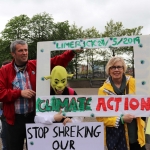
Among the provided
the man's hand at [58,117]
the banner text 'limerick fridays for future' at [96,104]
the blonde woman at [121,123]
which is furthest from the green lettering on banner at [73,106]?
the blonde woman at [121,123]

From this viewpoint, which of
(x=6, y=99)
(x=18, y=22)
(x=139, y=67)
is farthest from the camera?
(x=18, y=22)

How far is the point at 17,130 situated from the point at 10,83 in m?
0.53

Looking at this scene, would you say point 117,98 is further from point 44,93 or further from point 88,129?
point 44,93

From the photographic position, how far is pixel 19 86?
2785 millimetres

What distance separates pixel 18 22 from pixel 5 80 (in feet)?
85.9

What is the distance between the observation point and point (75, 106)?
8.27 ft

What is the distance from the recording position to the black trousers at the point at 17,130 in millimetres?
2815

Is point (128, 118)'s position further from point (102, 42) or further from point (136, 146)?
point (102, 42)

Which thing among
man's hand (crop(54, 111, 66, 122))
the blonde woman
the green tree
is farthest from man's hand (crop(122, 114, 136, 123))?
the green tree

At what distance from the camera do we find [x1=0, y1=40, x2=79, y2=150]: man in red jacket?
2.77 metres

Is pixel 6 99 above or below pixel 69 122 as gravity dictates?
above

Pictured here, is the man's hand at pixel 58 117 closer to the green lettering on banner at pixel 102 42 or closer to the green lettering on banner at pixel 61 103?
the green lettering on banner at pixel 61 103

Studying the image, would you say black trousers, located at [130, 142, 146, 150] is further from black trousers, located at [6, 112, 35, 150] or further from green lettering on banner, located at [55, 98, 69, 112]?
black trousers, located at [6, 112, 35, 150]

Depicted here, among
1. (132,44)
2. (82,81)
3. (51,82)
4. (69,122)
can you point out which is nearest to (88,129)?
(69,122)
